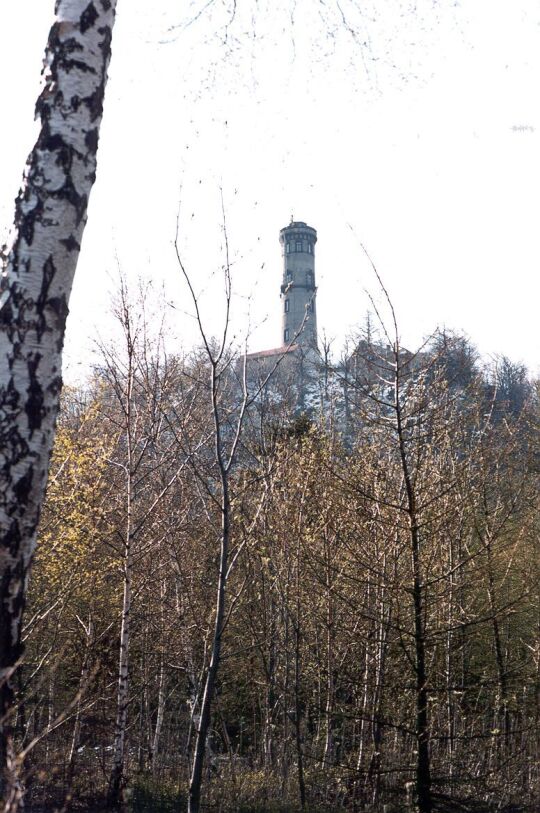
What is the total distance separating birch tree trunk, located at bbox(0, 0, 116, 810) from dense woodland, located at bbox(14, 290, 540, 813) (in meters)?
2.67

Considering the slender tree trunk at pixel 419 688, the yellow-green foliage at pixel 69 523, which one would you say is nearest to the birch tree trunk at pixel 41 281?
the slender tree trunk at pixel 419 688

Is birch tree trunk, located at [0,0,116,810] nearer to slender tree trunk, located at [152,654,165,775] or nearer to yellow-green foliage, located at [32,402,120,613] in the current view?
yellow-green foliage, located at [32,402,120,613]

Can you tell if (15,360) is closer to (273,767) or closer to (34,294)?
(34,294)

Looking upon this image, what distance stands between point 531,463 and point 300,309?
63.8 metres

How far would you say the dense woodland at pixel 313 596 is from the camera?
20.4ft

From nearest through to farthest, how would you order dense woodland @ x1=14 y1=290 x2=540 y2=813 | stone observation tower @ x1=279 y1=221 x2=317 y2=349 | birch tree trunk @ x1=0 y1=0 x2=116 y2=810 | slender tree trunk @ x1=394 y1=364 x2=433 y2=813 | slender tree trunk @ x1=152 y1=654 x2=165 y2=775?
birch tree trunk @ x1=0 y1=0 x2=116 y2=810
slender tree trunk @ x1=394 y1=364 x2=433 y2=813
dense woodland @ x1=14 y1=290 x2=540 y2=813
slender tree trunk @ x1=152 y1=654 x2=165 y2=775
stone observation tower @ x1=279 y1=221 x2=317 y2=349

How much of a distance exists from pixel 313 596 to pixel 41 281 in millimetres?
8021

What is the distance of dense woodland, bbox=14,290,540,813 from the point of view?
6.22m

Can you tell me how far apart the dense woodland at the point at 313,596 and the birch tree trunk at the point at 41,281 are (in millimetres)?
2665

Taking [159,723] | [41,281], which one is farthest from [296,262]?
[41,281]

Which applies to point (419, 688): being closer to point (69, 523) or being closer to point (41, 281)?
point (41, 281)

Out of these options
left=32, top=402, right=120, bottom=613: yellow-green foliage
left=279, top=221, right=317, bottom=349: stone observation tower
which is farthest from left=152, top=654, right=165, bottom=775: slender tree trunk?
left=279, top=221, right=317, bottom=349: stone observation tower

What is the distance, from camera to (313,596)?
9.74 m

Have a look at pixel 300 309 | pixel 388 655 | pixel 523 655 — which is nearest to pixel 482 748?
pixel 388 655
